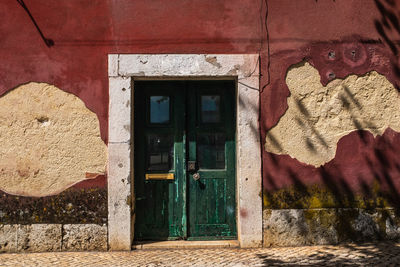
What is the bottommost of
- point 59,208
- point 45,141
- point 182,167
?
point 59,208

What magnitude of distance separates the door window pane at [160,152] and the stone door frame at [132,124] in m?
0.28

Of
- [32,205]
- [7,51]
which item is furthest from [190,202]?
[7,51]

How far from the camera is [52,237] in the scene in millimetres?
3943

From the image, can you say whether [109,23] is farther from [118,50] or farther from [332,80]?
[332,80]

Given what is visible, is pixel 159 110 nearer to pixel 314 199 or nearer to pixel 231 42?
pixel 231 42

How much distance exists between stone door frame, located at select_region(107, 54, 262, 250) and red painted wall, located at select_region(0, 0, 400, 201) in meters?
0.10

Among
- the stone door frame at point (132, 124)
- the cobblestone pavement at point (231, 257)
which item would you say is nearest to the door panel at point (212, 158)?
the stone door frame at point (132, 124)

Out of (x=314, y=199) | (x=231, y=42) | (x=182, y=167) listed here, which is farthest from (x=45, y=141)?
(x=314, y=199)

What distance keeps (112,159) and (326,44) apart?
2.72 meters

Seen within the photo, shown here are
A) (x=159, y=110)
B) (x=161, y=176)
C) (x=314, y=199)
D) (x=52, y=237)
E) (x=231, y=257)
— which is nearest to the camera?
(x=231, y=257)

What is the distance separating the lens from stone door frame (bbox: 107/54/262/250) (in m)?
3.97

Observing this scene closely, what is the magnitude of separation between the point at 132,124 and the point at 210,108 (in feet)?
3.09

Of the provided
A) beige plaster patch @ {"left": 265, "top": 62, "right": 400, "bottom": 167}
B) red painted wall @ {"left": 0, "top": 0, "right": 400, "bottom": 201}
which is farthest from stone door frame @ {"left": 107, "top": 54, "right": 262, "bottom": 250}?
beige plaster patch @ {"left": 265, "top": 62, "right": 400, "bottom": 167}

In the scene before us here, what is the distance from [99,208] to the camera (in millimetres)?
3984
